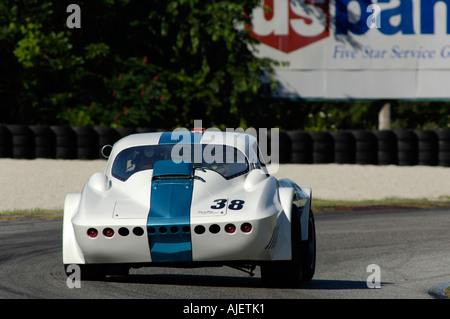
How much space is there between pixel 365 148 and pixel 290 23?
19.7ft

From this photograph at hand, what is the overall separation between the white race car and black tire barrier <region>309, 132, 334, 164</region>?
623 inches

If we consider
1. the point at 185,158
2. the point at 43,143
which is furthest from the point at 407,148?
the point at 185,158

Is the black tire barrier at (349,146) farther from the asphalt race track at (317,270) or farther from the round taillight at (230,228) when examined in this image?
the round taillight at (230,228)


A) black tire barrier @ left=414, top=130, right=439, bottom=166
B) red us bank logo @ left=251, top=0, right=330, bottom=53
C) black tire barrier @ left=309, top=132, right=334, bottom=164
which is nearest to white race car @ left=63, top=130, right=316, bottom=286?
black tire barrier @ left=309, top=132, right=334, bottom=164

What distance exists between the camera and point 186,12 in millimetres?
Result: 27172

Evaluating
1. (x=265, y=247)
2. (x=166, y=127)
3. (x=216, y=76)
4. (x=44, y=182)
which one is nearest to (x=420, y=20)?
(x=216, y=76)

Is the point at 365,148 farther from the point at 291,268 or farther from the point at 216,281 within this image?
the point at 291,268

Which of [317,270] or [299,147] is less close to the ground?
[317,270]

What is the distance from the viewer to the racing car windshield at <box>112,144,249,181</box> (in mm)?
8172

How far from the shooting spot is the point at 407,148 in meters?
24.3

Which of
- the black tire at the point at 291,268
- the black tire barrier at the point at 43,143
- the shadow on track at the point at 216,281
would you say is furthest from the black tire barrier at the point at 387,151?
the black tire at the point at 291,268

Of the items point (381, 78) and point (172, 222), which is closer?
point (172, 222)
